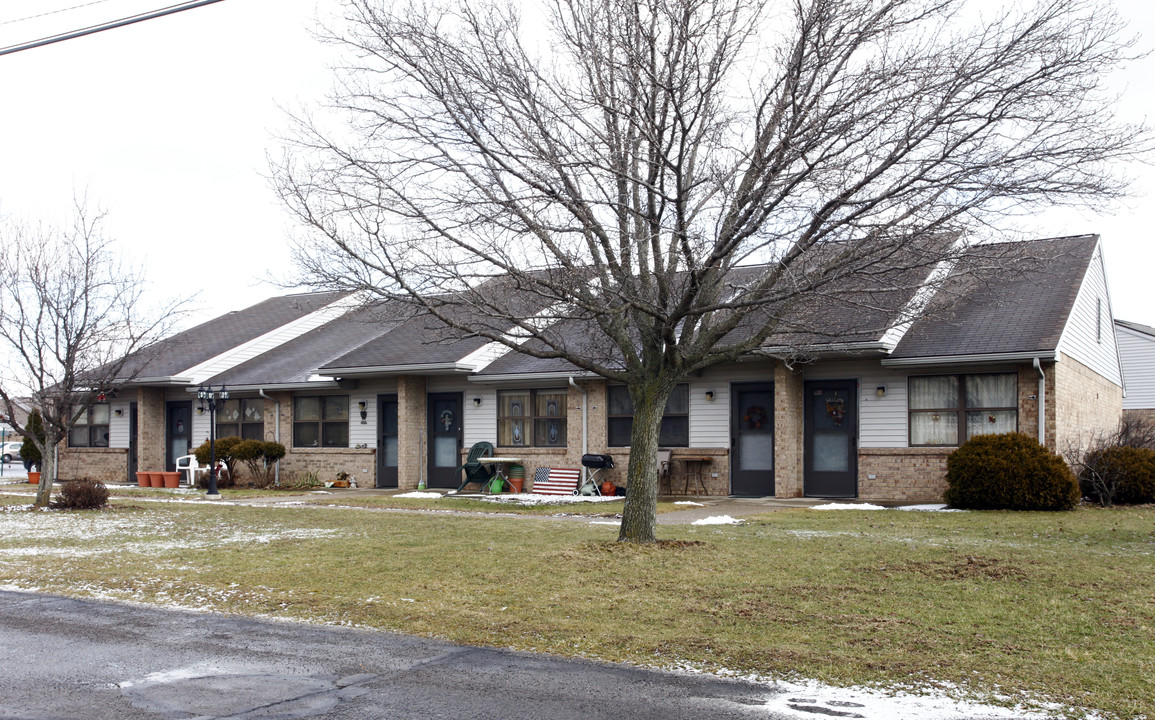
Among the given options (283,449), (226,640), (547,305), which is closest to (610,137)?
(547,305)

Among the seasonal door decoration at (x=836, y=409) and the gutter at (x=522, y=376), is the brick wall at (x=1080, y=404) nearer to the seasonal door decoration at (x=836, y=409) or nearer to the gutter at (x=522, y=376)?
the seasonal door decoration at (x=836, y=409)

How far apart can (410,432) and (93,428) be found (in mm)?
12708

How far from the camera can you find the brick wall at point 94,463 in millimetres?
29891

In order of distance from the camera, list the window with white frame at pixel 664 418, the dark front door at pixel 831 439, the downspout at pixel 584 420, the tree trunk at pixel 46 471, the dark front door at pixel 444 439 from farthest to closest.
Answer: the dark front door at pixel 444 439, the downspout at pixel 584 420, the window with white frame at pixel 664 418, the dark front door at pixel 831 439, the tree trunk at pixel 46 471

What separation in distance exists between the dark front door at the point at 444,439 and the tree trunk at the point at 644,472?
1330 centimetres

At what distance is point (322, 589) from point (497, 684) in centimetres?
377

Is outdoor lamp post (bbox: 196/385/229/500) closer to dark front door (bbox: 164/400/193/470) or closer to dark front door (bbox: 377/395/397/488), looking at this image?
dark front door (bbox: 164/400/193/470)

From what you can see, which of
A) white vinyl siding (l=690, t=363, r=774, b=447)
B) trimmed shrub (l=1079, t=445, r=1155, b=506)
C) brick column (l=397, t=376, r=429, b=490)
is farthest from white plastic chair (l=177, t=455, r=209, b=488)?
trimmed shrub (l=1079, t=445, r=1155, b=506)

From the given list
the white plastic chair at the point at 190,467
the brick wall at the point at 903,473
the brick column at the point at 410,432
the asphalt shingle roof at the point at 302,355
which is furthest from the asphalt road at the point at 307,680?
the white plastic chair at the point at 190,467

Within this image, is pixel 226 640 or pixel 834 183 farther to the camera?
pixel 834 183

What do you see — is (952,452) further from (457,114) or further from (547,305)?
(457,114)

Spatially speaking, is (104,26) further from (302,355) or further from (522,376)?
(302,355)

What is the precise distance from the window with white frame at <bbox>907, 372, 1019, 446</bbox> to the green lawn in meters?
3.47

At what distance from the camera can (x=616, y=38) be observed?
1078 cm
